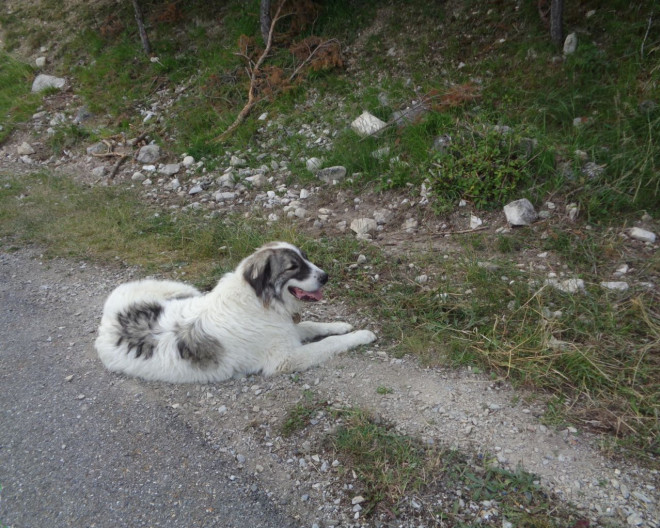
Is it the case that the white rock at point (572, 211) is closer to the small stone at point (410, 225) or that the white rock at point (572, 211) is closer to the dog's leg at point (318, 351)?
the small stone at point (410, 225)

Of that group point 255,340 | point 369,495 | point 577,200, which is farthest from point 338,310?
point 577,200

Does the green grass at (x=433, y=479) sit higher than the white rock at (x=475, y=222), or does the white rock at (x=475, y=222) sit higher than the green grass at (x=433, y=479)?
the white rock at (x=475, y=222)

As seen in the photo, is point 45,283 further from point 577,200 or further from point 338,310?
point 577,200

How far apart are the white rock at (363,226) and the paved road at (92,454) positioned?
297 centimetres

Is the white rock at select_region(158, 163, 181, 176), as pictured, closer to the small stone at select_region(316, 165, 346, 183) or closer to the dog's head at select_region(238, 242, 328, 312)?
the small stone at select_region(316, 165, 346, 183)

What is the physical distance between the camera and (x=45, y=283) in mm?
5570

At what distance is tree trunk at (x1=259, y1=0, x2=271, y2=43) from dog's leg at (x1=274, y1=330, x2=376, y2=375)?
6.77 meters

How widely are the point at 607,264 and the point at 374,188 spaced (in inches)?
115

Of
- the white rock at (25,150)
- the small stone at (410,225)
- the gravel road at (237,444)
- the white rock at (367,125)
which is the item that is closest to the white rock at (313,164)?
the white rock at (367,125)

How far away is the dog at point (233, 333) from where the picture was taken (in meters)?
3.94

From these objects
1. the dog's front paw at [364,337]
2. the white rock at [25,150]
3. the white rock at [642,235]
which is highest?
the white rock at [25,150]

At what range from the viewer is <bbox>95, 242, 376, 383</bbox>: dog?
3.94m

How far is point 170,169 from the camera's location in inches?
303

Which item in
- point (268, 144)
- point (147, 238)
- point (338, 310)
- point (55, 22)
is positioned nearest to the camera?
point (338, 310)
